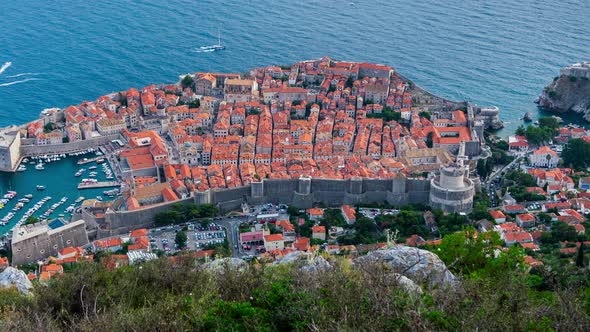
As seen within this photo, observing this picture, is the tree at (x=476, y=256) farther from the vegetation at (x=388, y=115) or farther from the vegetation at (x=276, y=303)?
the vegetation at (x=388, y=115)

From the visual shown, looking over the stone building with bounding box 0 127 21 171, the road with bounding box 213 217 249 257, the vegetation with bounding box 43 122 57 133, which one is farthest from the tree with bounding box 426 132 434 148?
the stone building with bounding box 0 127 21 171

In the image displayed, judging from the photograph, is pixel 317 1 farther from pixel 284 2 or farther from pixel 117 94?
pixel 117 94

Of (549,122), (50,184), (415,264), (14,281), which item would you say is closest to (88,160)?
(50,184)

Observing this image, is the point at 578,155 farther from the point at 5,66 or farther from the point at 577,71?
the point at 5,66

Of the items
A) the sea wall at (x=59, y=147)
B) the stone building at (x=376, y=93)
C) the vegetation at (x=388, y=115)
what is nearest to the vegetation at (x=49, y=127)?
the sea wall at (x=59, y=147)

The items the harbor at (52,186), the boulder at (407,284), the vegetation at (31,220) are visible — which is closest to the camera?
the boulder at (407,284)

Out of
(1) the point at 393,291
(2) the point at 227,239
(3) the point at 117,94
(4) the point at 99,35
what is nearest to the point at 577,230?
(2) the point at 227,239
